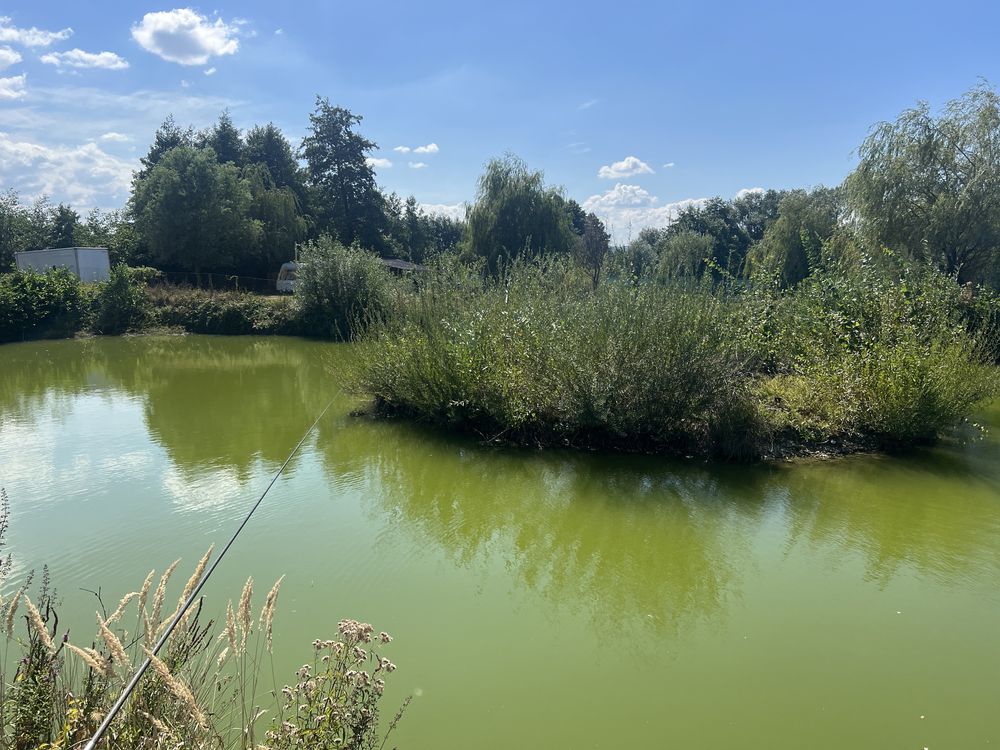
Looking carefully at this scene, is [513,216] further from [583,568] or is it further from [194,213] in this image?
[583,568]

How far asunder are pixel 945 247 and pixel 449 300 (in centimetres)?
1202

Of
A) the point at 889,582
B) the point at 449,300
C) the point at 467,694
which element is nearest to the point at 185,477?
the point at 449,300

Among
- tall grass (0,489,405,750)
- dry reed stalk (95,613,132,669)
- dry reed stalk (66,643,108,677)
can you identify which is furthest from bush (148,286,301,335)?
dry reed stalk (95,613,132,669)

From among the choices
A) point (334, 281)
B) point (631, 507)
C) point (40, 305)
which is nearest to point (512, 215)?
point (334, 281)

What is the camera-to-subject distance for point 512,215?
27.2 metres

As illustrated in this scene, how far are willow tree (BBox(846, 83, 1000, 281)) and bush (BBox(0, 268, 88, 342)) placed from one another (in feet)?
84.4

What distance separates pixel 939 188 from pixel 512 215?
53.0 ft

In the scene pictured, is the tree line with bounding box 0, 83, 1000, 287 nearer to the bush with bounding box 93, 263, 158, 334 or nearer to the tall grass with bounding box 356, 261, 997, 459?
the tall grass with bounding box 356, 261, 997, 459

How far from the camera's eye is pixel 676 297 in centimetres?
802

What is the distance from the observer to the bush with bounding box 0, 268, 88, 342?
21.6 meters

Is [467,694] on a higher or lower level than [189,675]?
lower

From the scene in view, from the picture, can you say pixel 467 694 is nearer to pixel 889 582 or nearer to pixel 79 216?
pixel 889 582

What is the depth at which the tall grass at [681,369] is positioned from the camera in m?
7.70

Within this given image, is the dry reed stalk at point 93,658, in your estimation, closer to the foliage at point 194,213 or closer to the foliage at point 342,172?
the foliage at point 194,213
